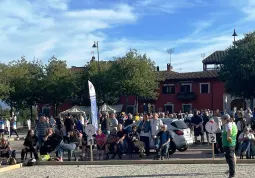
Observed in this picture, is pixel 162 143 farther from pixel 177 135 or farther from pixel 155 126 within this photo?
pixel 177 135

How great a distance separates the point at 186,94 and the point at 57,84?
15846mm

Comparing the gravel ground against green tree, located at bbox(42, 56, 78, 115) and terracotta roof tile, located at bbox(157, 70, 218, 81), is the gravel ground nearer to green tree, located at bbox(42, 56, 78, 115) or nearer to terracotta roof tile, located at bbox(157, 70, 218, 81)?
green tree, located at bbox(42, 56, 78, 115)

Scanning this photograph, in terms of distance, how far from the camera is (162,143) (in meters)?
17.0

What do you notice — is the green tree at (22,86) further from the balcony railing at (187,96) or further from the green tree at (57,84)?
the balcony railing at (187,96)

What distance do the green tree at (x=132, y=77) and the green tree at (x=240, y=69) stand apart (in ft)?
35.2

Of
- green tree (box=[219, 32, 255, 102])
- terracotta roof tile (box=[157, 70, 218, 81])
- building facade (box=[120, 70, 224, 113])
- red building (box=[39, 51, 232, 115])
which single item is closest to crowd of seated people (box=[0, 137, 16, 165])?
green tree (box=[219, 32, 255, 102])

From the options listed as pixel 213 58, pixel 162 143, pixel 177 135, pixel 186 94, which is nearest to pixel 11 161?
pixel 162 143

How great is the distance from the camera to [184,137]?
62.1ft

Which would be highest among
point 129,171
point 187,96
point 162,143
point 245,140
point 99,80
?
point 99,80

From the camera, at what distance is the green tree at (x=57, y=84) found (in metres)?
53.7

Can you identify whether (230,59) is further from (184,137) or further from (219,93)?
(184,137)

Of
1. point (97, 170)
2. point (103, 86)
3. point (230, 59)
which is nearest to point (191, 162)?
point (97, 170)

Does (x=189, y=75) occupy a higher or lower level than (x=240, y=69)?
higher

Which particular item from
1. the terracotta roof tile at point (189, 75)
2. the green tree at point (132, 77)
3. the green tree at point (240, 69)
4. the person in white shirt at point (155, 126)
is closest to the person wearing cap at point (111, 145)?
the person in white shirt at point (155, 126)
